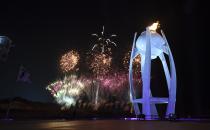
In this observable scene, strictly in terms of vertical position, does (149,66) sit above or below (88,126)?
above

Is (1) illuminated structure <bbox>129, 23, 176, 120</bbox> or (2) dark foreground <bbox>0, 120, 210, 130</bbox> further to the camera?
(1) illuminated structure <bbox>129, 23, 176, 120</bbox>

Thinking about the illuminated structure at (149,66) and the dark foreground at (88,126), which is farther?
the illuminated structure at (149,66)

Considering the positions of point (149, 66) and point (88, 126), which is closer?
point (88, 126)

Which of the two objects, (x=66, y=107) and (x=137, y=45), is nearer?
(x=137, y=45)

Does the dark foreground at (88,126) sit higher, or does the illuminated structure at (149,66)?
the illuminated structure at (149,66)

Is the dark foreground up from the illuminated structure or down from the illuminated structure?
down

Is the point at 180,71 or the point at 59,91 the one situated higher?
the point at 180,71

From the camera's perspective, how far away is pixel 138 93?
8000 cm

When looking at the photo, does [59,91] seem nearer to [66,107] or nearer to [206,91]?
[66,107]

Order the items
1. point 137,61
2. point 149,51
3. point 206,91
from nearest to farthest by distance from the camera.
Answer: point 149,51
point 137,61
point 206,91

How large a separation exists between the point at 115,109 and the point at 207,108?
845 inches

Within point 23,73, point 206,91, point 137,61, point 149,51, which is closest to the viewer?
point 23,73

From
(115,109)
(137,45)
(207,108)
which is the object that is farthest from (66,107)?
(207,108)

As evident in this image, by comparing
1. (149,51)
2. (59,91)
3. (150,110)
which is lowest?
(150,110)
